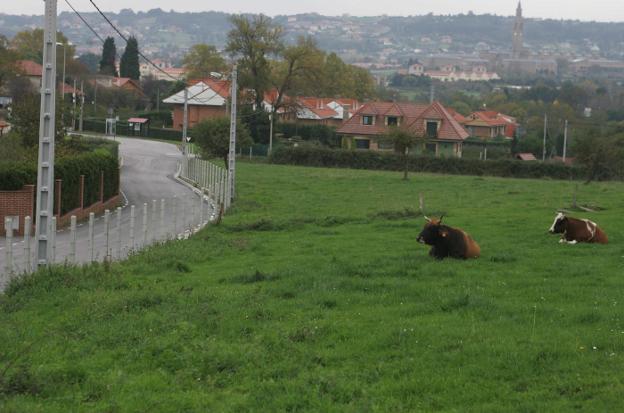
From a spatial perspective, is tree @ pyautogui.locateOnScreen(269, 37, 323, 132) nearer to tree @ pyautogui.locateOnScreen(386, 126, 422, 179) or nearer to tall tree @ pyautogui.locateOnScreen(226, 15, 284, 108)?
tall tree @ pyautogui.locateOnScreen(226, 15, 284, 108)

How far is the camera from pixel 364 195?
4400cm

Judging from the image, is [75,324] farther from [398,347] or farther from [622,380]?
[622,380]

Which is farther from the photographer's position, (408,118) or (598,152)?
(408,118)

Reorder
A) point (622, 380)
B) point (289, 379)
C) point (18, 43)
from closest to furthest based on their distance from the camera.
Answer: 1. point (622, 380)
2. point (289, 379)
3. point (18, 43)

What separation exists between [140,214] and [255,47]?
67.0 meters

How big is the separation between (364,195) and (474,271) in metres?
27.2

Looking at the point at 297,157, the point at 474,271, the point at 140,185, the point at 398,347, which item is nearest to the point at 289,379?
the point at 398,347

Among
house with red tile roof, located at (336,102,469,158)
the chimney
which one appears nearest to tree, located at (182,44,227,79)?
the chimney

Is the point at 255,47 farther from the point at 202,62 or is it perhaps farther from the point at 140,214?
the point at 140,214

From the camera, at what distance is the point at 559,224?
21.5 metres

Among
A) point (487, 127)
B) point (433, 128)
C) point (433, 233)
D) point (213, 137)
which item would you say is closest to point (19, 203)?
point (433, 233)

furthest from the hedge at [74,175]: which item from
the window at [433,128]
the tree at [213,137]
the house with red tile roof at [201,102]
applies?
the house with red tile roof at [201,102]

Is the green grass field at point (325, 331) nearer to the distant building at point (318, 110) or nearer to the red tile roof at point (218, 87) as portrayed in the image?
the distant building at point (318, 110)

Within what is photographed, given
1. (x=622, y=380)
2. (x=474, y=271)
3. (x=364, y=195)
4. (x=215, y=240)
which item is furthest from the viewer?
(x=364, y=195)
